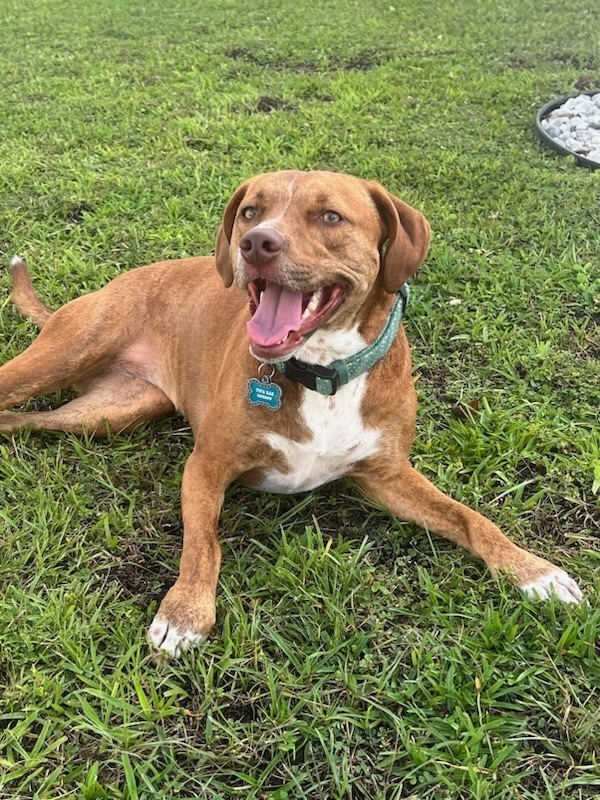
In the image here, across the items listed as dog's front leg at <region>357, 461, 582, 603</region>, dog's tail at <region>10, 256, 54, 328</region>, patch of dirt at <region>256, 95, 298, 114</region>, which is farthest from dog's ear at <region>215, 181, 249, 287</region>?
patch of dirt at <region>256, 95, 298, 114</region>

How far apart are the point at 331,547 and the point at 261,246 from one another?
1315 mm

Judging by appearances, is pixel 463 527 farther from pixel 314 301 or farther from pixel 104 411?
pixel 104 411

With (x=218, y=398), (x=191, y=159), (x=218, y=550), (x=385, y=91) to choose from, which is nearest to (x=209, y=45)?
(x=385, y=91)

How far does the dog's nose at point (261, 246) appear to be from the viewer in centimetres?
247

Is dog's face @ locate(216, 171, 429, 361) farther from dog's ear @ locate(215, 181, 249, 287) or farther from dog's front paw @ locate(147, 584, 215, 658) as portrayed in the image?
dog's front paw @ locate(147, 584, 215, 658)

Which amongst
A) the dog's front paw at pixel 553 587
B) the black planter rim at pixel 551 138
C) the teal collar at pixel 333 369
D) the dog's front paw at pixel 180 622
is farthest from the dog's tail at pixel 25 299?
the black planter rim at pixel 551 138

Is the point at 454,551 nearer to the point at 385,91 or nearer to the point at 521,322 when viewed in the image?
the point at 521,322

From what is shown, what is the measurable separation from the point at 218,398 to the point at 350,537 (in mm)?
851

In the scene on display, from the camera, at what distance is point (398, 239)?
2791 millimetres

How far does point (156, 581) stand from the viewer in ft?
9.33

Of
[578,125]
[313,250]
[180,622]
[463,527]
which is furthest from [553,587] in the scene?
[578,125]

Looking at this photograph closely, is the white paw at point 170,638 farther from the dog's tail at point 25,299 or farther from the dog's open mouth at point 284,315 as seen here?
the dog's tail at point 25,299

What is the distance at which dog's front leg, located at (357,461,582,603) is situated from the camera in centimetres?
275

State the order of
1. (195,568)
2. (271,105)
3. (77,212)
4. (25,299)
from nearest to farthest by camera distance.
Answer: (195,568) < (25,299) < (77,212) < (271,105)
